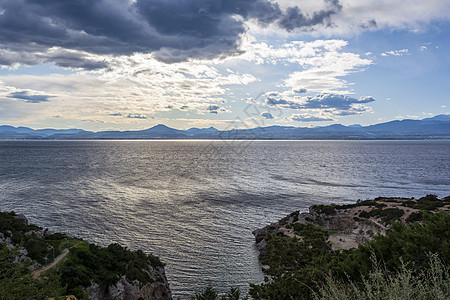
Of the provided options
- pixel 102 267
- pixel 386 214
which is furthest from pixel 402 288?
pixel 386 214

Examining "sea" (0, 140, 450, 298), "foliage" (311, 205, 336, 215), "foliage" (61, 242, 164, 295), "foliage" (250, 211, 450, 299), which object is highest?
"foliage" (250, 211, 450, 299)

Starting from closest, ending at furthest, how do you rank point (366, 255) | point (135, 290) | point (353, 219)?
point (366, 255) < point (135, 290) < point (353, 219)

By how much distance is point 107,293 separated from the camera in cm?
2058

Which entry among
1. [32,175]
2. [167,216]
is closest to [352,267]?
[167,216]

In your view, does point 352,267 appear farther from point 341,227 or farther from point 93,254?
point 341,227

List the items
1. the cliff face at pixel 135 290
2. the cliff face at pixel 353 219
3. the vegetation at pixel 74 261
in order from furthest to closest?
the cliff face at pixel 353 219
the cliff face at pixel 135 290
the vegetation at pixel 74 261

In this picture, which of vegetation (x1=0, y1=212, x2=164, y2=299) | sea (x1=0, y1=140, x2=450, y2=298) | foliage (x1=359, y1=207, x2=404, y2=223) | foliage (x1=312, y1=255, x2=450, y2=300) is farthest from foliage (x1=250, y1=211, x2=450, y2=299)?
foliage (x1=359, y1=207, x2=404, y2=223)

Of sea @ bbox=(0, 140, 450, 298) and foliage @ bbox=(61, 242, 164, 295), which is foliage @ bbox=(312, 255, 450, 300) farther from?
sea @ bbox=(0, 140, 450, 298)

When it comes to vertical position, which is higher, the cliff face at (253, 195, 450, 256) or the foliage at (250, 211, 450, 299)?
the foliage at (250, 211, 450, 299)

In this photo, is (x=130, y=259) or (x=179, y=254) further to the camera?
(x=179, y=254)

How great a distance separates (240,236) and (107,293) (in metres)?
23.9

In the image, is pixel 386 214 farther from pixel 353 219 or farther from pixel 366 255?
pixel 366 255

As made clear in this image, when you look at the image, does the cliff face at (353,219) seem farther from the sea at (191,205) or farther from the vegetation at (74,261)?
the vegetation at (74,261)

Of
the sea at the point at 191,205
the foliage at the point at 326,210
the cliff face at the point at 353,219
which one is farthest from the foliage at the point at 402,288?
the foliage at the point at 326,210
